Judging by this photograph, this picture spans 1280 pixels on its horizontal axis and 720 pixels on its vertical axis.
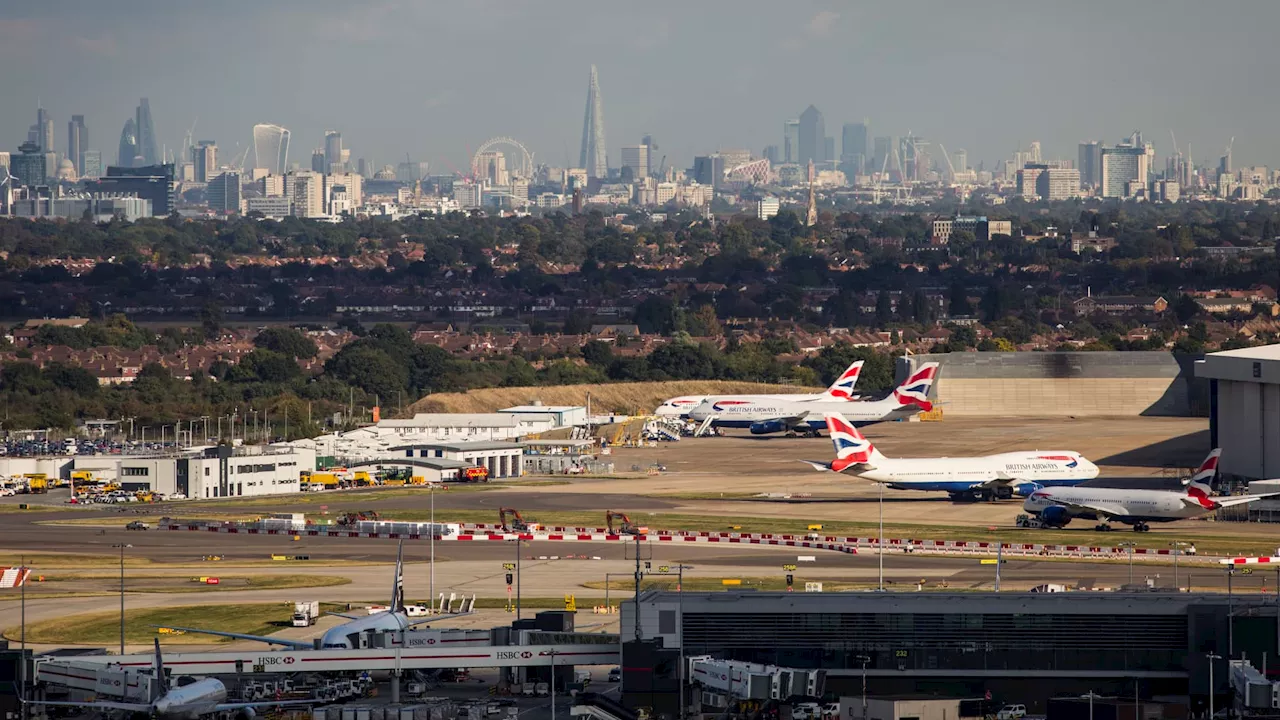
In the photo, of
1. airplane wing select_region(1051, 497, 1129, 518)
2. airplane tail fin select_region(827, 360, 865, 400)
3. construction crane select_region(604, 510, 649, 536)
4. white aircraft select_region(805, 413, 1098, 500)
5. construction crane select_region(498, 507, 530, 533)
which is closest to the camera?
construction crane select_region(604, 510, 649, 536)

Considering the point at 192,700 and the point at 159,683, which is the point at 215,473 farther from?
the point at 192,700

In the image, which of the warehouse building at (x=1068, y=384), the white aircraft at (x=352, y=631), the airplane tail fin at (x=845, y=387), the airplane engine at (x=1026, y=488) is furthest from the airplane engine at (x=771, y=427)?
the white aircraft at (x=352, y=631)

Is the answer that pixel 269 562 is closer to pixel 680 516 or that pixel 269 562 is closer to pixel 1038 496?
pixel 680 516

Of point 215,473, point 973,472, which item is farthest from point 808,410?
point 215,473

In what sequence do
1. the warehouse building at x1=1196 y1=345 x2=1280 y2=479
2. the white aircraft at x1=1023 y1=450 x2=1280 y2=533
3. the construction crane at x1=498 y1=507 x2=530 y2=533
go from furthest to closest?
the warehouse building at x1=1196 y1=345 x2=1280 y2=479 < the construction crane at x1=498 y1=507 x2=530 y2=533 < the white aircraft at x1=1023 y1=450 x2=1280 y2=533

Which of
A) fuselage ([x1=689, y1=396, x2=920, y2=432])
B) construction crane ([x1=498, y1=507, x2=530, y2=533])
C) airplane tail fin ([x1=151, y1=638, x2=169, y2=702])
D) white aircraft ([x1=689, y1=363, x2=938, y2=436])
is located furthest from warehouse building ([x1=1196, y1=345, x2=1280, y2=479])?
airplane tail fin ([x1=151, y1=638, x2=169, y2=702])

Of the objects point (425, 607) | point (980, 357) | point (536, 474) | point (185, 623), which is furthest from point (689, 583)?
point (980, 357)

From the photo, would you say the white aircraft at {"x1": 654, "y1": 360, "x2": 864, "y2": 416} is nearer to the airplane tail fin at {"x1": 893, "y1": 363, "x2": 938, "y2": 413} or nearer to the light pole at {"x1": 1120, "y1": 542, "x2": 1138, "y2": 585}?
the airplane tail fin at {"x1": 893, "y1": 363, "x2": 938, "y2": 413}

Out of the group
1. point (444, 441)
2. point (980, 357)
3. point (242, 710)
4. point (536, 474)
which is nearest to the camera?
point (242, 710)

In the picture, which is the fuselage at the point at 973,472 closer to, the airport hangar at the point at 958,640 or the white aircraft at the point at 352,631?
the white aircraft at the point at 352,631
